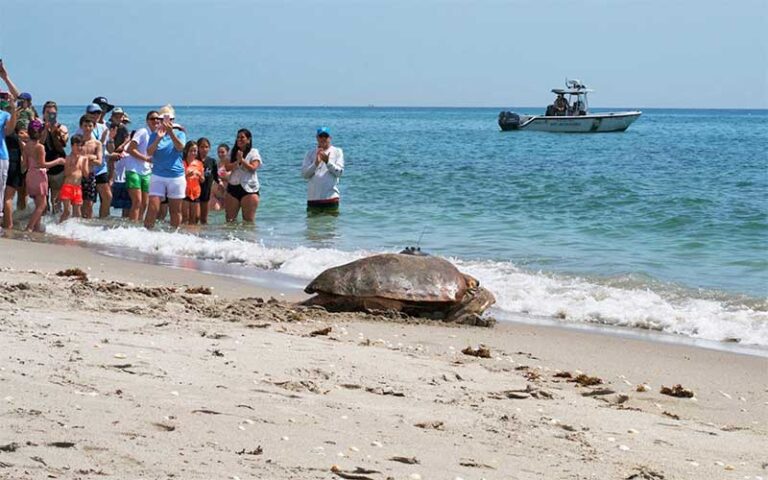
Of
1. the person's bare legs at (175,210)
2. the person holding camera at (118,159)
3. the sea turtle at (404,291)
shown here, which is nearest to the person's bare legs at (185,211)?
the person's bare legs at (175,210)

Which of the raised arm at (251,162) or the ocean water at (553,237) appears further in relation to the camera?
the raised arm at (251,162)

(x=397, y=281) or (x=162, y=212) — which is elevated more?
(x=397, y=281)

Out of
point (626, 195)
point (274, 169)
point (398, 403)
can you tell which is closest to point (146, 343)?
point (398, 403)

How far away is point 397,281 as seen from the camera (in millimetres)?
8555

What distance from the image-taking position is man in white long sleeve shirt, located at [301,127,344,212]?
1535 centimetres

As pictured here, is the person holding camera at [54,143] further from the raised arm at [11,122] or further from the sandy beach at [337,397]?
the sandy beach at [337,397]

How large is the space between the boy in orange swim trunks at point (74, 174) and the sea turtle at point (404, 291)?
6237 millimetres

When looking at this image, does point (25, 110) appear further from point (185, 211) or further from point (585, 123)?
point (585, 123)

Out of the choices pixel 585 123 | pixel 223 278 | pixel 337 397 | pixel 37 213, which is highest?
pixel 585 123

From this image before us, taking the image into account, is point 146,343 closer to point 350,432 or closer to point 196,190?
point 350,432

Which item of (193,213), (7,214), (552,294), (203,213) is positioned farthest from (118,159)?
(552,294)

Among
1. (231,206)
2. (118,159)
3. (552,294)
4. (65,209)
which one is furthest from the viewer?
(231,206)

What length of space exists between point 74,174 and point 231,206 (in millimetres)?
2367

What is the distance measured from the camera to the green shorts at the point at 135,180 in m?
14.1
